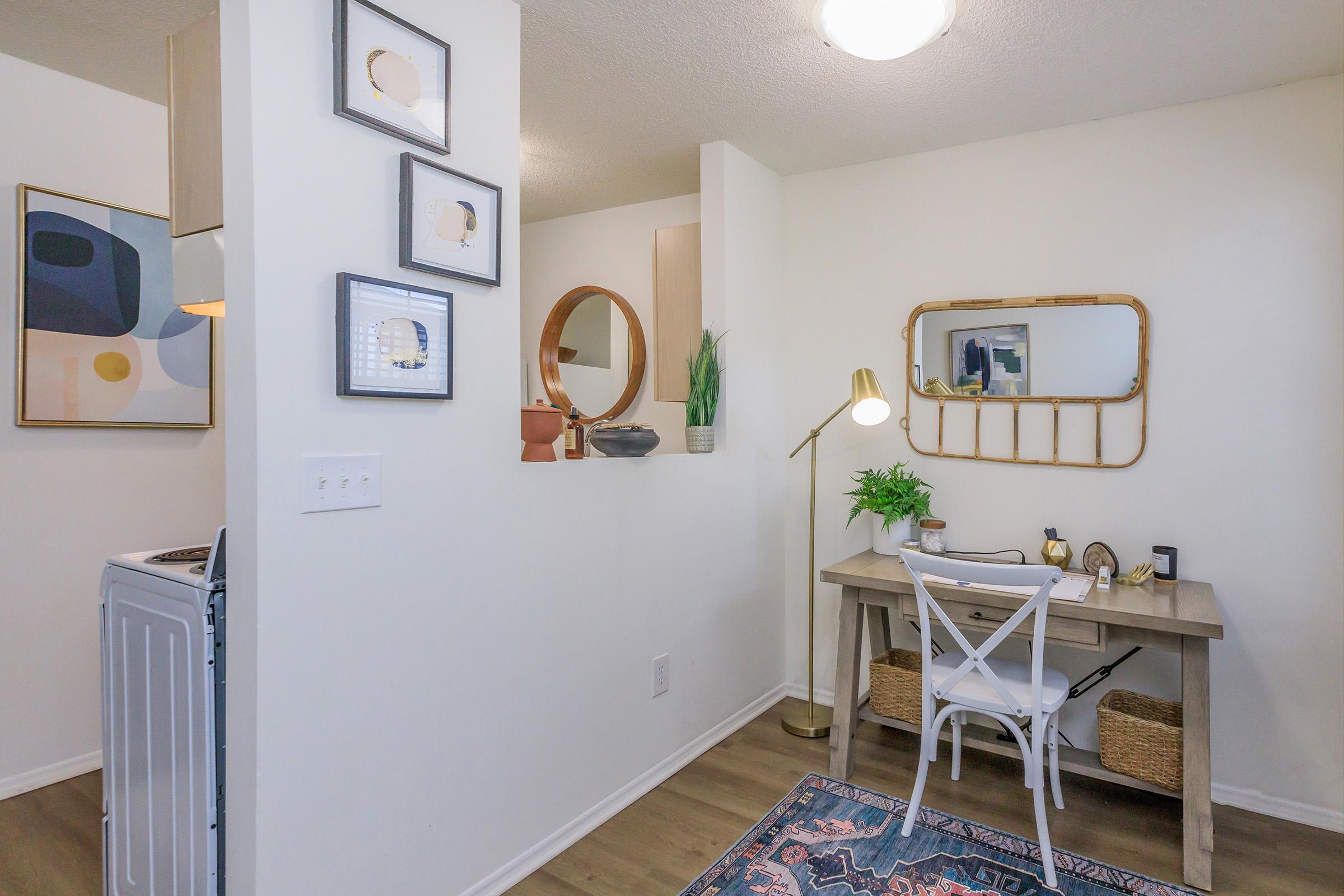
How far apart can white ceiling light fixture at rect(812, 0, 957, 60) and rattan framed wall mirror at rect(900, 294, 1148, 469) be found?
1.19 m

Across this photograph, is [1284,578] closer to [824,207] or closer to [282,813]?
[824,207]

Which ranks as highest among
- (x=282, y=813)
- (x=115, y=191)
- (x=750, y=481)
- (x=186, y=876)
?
(x=115, y=191)

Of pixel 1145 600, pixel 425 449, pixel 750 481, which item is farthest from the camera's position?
pixel 750 481

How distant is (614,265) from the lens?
12.7 feet

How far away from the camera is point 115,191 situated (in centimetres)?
256

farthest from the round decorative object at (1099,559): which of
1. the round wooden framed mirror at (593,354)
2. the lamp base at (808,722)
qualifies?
the round wooden framed mirror at (593,354)

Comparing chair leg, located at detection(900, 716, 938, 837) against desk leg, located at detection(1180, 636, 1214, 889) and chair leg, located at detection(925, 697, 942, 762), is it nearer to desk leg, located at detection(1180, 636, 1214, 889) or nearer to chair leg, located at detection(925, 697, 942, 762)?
chair leg, located at detection(925, 697, 942, 762)

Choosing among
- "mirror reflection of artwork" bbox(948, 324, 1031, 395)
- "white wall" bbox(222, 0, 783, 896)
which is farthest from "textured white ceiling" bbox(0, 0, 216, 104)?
"mirror reflection of artwork" bbox(948, 324, 1031, 395)

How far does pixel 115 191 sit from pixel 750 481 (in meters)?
2.54

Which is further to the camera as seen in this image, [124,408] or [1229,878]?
[124,408]

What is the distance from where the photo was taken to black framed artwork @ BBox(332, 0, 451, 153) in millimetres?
1529

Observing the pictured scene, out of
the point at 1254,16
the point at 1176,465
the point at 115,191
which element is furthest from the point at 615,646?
the point at 1254,16

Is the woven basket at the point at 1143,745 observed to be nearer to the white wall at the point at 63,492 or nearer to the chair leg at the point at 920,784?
the chair leg at the point at 920,784

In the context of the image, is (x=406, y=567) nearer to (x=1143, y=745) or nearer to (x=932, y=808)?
(x=932, y=808)
